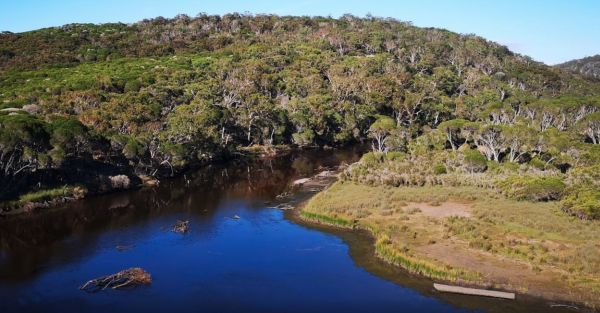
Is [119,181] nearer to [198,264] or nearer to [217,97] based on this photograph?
[198,264]

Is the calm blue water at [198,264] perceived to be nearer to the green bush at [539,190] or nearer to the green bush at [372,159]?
the green bush at [372,159]

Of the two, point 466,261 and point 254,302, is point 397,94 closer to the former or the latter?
point 466,261

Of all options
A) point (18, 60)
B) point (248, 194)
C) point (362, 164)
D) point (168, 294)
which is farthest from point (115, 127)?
point (18, 60)

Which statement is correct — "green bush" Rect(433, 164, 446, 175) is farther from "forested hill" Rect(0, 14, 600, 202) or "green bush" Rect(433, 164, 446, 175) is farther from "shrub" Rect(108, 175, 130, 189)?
"shrub" Rect(108, 175, 130, 189)

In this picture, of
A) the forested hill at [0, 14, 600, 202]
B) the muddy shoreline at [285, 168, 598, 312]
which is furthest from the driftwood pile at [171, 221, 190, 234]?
the forested hill at [0, 14, 600, 202]

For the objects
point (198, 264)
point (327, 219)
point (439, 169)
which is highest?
point (439, 169)

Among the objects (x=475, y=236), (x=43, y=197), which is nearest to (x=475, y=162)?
(x=475, y=236)
